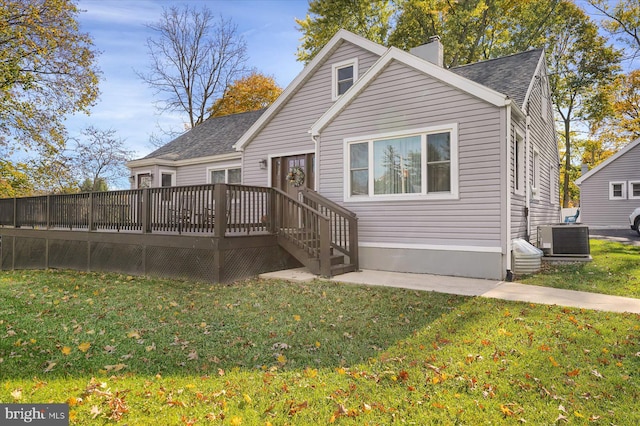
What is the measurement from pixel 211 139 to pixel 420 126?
31.1 feet

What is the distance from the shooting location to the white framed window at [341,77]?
10.1m

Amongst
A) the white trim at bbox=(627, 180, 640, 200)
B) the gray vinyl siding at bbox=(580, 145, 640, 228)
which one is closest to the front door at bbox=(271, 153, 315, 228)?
the gray vinyl siding at bbox=(580, 145, 640, 228)

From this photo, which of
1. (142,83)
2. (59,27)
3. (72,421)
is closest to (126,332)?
(72,421)

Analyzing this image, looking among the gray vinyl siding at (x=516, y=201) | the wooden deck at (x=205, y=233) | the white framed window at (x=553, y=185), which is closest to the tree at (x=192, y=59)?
the wooden deck at (x=205, y=233)

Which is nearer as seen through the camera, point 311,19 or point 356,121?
point 356,121

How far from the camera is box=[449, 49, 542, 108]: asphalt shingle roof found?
8.09m

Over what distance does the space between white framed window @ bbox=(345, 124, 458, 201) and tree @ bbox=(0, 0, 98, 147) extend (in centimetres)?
1301

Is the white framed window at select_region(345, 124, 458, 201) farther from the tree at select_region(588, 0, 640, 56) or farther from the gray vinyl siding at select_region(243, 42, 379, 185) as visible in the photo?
the tree at select_region(588, 0, 640, 56)

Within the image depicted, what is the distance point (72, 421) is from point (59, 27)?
16998 mm

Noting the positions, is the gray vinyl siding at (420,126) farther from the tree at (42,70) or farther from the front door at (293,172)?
the tree at (42,70)

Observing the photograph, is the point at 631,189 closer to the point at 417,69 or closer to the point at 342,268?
the point at 417,69

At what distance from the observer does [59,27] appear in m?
14.4

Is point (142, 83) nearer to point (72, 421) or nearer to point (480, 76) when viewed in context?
point (480, 76)

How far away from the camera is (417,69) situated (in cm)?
776
